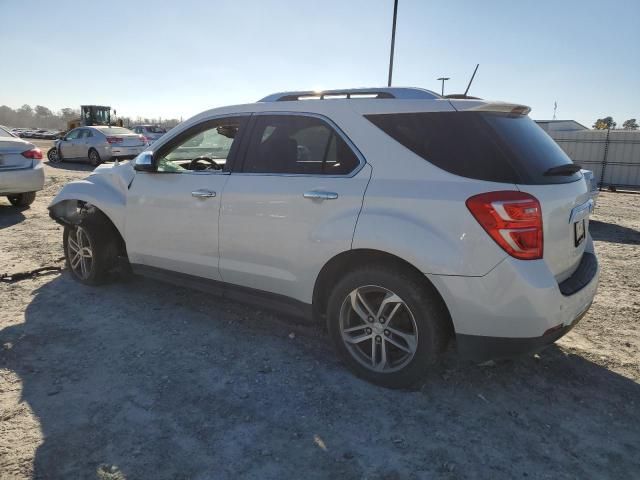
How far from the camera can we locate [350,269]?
310 cm

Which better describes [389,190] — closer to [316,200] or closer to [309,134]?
[316,200]

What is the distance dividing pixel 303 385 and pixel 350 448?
0.68m

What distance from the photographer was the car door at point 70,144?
1838 centimetres

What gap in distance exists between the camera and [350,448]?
2.48m

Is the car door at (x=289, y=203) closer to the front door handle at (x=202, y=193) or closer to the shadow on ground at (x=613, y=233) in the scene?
the front door handle at (x=202, y=193)

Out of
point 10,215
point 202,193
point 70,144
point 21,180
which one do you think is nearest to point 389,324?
point 202,193

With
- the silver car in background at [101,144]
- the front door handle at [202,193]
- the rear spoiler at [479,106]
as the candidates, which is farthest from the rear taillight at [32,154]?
the silver car in background at [101,144]

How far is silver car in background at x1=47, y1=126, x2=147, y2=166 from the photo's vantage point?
17.4 meters

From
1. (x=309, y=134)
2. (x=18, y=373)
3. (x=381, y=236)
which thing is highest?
(x=309, y=134)

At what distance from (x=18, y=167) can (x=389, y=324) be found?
7831mm

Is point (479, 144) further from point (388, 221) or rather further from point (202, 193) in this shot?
point (202, 193)

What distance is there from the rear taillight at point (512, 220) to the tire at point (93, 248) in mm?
3604

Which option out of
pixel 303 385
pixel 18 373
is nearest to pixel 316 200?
pixel 303 385

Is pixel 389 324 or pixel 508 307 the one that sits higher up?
pixel 508 307
